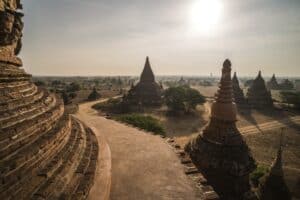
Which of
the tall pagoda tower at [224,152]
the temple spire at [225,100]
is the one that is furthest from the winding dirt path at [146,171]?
the temple spire at [225,100]

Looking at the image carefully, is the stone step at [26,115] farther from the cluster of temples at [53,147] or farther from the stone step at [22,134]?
the stone step at [22,134]

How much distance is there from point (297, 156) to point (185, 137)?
10.1 m

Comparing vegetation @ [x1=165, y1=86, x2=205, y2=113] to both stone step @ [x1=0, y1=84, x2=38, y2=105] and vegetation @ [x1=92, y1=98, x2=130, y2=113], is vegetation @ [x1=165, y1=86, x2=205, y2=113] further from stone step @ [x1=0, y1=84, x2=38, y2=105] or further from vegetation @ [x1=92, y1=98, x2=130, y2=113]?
stone step @ [x1=0, y1=84, x2=38, y2=105]

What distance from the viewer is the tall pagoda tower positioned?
32.0 feet

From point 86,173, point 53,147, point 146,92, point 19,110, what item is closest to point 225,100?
point 86,173

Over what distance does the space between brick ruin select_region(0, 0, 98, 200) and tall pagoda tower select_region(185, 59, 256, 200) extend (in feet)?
17.4

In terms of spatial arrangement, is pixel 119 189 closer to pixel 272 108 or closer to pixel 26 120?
pixel 26 120

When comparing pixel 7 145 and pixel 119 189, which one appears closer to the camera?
pixel 7 145

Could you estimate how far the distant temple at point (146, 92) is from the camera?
38.5 m

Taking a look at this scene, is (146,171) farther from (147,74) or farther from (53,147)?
(147,74)

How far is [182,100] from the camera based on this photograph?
118 ft

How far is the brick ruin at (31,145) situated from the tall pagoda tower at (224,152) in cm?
530

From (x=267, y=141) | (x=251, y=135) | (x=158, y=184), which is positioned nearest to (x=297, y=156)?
(x=267, y=141)

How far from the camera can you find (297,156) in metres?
19.1
